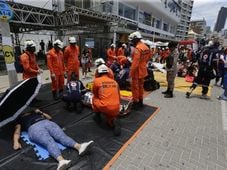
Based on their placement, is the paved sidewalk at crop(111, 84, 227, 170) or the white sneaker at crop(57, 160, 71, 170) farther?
the paved sidewalk at crop(111, 84, 227, 170)

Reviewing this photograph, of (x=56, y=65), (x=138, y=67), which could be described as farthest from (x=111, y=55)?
(x=138, y=67)

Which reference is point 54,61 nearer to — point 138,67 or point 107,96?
point 138,67

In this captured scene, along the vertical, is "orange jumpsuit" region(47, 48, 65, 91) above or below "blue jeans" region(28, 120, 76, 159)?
above

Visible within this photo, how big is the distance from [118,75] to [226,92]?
12.2 feet

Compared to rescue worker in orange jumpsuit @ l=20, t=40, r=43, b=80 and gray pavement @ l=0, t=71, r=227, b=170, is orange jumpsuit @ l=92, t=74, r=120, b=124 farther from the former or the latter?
rescue worker in orange jumpsuit @ l=20, t=40, r=43, b=80

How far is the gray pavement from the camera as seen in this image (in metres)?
2.75

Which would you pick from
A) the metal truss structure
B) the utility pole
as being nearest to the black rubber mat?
the utility pole

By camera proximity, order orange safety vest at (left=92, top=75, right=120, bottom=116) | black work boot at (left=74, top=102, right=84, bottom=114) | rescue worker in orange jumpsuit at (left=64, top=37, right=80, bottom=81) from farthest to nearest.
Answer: rescue worker in orange jumpsuit at (left=64, top=37, right=80, bottom=81) → black work boot at (left=74, top=102, right=84, bottom=114) → orange safety vest at (left=92, top=75, right=120, bottom=116)

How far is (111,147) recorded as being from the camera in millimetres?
3078

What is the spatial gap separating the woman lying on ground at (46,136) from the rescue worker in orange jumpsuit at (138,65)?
2254 mm

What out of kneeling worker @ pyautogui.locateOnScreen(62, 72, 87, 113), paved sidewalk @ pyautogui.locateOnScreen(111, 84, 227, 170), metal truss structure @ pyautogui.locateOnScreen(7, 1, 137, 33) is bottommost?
paved sidewalk @ pyautogui.locateOnScreen(111, 84, 227, 170)

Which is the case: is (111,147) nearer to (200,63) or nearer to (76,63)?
(76,63)

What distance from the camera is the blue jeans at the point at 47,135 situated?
276 centimetres

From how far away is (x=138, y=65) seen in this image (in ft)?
14.8
